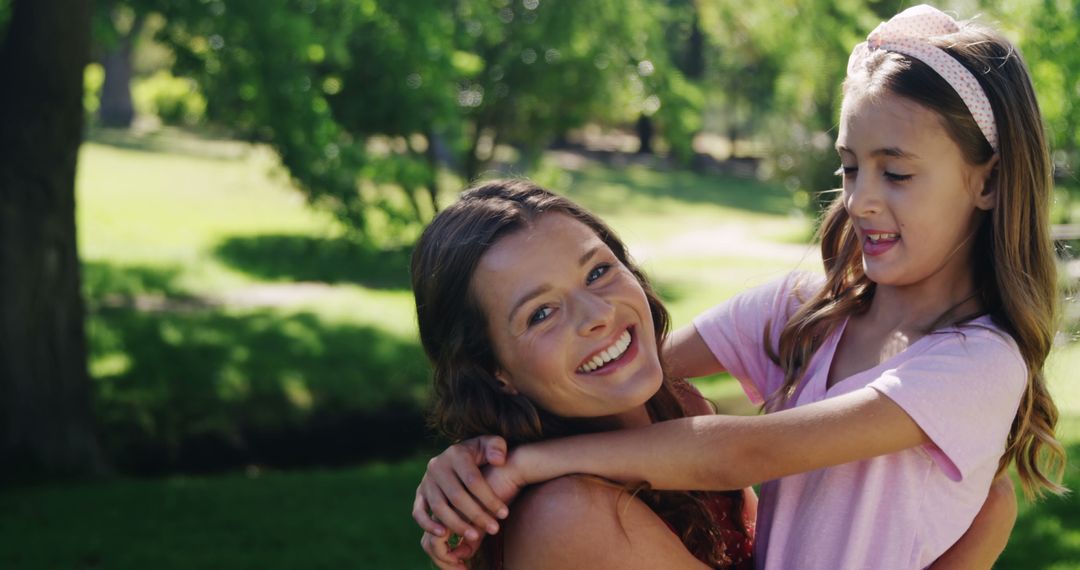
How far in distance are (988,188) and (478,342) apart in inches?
38.9

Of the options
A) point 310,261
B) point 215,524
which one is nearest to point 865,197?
point 215,524

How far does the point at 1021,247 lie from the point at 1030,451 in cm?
42

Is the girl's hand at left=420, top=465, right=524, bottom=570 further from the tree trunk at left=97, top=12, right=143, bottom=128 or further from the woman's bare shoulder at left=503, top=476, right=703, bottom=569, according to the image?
the tree trunk at left=97, top=12, right=143, bottom=128

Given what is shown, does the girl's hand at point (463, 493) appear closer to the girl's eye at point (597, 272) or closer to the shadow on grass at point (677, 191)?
the girl's eye at point (597, 272)

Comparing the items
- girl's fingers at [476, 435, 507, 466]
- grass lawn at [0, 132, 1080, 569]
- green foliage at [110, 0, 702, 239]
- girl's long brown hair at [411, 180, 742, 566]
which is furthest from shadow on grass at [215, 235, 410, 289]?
girl's fingers at [476, 435, 507, 466]

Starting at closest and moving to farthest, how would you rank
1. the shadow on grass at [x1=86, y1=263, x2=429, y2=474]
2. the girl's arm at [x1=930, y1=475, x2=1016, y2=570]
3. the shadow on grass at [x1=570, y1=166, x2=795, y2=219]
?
the girl's arm at [x1=930, y1=475, x2=1016, y2=570] → the shadow on grass at [x1=86, y1=263, x2=429, y2=474] → the shadow on grass at [x1=570, y1=166, x2=795, y2=219]

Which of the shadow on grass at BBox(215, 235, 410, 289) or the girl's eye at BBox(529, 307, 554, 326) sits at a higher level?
the girl's eye at BBox(529, 307, 554, 326)

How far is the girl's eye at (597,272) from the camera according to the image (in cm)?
229

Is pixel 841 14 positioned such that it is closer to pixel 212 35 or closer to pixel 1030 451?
pixel 212 35

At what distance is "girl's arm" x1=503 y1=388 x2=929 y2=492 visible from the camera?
2076 millimetres

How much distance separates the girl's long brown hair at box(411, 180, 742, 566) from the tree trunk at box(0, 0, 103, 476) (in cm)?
545

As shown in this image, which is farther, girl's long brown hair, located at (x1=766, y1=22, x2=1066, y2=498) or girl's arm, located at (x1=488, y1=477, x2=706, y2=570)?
girl's long brown hair, located at (x1=766, y1=22, x2=1066, y2=498)

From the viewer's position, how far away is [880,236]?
7.59 ft

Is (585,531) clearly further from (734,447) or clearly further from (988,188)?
(988,188)
